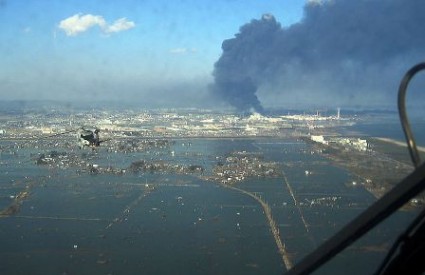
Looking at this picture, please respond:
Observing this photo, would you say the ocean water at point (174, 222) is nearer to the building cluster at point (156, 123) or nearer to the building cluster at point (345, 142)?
the building cluster at point (345, 142)

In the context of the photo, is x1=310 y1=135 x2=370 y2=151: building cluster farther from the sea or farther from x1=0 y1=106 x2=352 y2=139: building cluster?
x1=0 y1=106 x2=352 y2=139: building cluster

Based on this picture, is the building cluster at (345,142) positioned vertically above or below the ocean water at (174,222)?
above

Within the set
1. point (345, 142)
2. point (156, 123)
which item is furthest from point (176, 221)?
point (156, 123)

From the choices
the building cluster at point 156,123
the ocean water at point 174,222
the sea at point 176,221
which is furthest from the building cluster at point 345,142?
the building cluster at point 156,123

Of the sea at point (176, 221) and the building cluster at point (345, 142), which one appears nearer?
the sea at point (176, 221)

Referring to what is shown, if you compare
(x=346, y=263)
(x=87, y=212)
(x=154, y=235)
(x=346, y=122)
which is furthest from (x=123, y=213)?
(x=346, y=122)

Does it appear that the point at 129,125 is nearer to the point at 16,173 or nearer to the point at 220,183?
the point at 16,173
